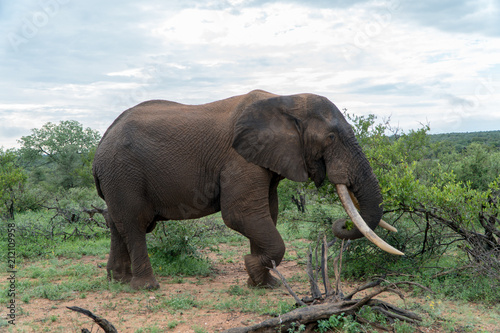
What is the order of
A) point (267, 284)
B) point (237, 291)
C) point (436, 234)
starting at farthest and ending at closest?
point (436, 234) < point (267, 284) < point (237, 291)

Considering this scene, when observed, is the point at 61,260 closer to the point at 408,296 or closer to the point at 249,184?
the point at 249,184

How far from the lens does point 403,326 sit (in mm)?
4934

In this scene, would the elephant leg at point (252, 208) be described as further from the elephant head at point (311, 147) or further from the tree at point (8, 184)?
the tree at point (8, 184)

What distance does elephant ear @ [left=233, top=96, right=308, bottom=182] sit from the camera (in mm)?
6680

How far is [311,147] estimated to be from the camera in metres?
Result: 6.75

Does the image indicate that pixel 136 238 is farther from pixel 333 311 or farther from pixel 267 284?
pixel 333 311

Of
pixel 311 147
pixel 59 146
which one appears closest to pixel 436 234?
pixel 311 147

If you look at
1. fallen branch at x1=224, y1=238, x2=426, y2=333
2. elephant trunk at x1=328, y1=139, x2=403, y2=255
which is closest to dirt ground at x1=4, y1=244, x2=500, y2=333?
fallen branch at x1=224, y1=238, x2=426, y2=333

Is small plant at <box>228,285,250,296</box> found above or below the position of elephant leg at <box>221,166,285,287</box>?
below

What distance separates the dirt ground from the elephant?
1.56 feet

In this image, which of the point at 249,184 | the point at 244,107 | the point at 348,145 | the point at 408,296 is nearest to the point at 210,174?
the point at 249,184

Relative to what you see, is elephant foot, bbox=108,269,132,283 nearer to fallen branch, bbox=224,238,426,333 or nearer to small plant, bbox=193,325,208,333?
small plant, bbox=193,325,208,333

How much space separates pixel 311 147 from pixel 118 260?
3.98 meters

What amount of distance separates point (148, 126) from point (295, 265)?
4.02 metres
